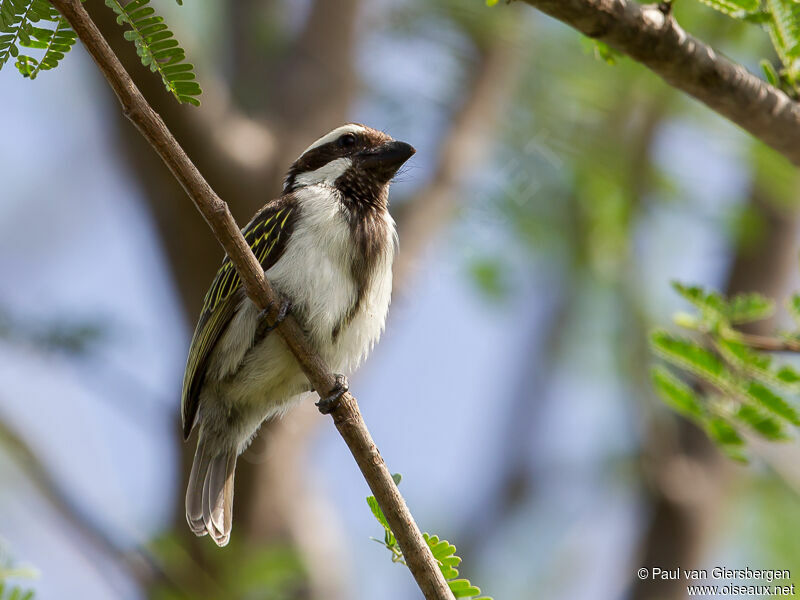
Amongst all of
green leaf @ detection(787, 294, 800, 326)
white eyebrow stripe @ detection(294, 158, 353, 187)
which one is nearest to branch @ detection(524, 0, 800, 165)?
green leaf @ detection(787, 294, 800, 326)

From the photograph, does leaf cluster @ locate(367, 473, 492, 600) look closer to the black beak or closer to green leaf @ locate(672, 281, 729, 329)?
green leaf @ locate(672, 281, 729, 329)

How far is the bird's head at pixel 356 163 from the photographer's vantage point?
13.0ft

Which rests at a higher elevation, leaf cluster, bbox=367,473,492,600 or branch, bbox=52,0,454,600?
branch, bbox=52,0,454,600

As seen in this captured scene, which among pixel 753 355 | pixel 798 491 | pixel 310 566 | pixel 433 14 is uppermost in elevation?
pixel 753 355

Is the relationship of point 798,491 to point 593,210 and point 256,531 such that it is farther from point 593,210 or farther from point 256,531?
point 256,531

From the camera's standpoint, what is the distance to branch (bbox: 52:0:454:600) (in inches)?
81.1

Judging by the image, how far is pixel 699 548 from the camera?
588cm

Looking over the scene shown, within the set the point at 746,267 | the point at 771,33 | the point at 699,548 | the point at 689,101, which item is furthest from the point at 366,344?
the point at 689,101

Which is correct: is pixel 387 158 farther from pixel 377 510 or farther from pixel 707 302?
pixel 377 510

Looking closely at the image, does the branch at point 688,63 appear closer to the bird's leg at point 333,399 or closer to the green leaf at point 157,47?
the green leaf at point 157,47

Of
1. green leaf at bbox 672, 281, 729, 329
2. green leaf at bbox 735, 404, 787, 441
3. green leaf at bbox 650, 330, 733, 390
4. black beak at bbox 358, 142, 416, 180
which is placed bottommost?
black beak at bbox 358, 142, 416, 180

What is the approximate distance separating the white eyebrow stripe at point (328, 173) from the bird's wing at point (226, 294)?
0.29 m

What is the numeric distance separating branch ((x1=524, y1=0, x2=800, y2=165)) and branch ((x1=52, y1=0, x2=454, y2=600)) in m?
1.06

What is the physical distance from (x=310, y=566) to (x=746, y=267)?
3927mm
